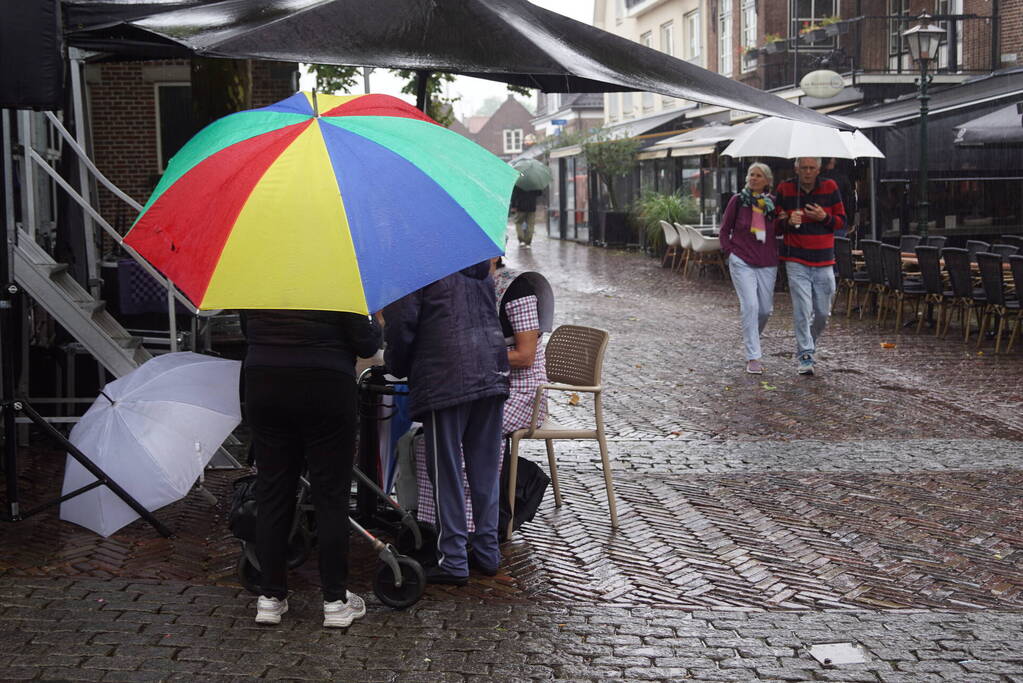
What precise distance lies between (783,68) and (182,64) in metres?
14.2

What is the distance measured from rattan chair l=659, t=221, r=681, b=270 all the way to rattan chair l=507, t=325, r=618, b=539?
16433mm

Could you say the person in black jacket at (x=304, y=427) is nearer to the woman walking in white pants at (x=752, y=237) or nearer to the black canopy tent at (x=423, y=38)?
the black canopy tent at (x=423, y=38)

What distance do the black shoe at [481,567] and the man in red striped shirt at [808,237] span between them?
574 cm

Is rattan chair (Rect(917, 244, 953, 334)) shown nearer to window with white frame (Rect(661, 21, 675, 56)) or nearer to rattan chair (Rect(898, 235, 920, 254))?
rattan chair (Rect(898, 235, 920, 254))

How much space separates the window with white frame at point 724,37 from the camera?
3212cm

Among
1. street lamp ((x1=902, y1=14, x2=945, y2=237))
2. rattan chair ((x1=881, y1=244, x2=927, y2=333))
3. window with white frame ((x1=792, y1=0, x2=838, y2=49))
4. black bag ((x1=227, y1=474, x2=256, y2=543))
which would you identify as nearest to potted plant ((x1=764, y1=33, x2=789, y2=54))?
window with white frame ((x1=792, y1=0, x2=838, y2=49))

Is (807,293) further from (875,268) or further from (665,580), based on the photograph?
(665,580)

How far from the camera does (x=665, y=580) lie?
203 inches

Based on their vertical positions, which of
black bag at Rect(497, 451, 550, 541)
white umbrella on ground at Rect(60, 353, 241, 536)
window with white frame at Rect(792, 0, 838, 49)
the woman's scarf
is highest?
window with white frame at Rect(792, 0, 838, 49)

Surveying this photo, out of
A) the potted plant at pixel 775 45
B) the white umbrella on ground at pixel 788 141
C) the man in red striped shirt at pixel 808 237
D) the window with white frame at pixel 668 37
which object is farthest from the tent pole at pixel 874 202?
the window with white frame at pixel 668 37

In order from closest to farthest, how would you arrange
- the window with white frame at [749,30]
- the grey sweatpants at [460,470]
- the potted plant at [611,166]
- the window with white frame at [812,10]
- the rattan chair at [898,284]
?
1. the grey sweatpants at [460,470]
2. the rattan chair at [898,284]
3. the window with white frame at [812,10]
4. the window with white frame at [749,30]
5. the potted plant at [611,166]

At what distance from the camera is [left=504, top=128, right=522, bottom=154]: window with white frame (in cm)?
8925

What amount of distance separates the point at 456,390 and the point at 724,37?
29588 millimetres

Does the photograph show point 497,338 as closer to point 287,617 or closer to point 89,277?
point 287,617
